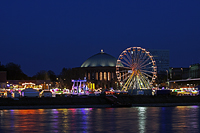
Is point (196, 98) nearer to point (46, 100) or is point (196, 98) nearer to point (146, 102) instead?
point (146, 102)

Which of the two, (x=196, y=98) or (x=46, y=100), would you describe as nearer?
(x=46, y=100)

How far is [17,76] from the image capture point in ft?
563

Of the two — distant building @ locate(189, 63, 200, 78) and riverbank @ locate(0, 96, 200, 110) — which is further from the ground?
distant building @ locate(189, 63, 200, 78)

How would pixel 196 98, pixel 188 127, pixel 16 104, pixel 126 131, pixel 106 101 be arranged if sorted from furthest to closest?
1. pixel 196 98
2. pixel 106 101
3. pixel 16 104
4. pixel 188 127
5. pixel 126 131

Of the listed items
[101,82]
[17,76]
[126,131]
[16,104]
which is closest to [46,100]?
[16,104]

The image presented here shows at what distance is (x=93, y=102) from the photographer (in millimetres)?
70938

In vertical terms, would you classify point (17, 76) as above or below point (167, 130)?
above

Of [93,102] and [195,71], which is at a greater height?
[195,71]

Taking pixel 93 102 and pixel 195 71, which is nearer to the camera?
pixel 93 102

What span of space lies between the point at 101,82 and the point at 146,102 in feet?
417

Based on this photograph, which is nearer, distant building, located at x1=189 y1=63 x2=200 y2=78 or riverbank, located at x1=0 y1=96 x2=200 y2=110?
riverbank, located at x1=0 y1=96 x2=200 y2=110

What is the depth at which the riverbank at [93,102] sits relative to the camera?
65.9m

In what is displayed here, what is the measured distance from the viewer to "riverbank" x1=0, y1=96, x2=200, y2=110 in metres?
65.9

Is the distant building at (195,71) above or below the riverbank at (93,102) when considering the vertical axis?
above
